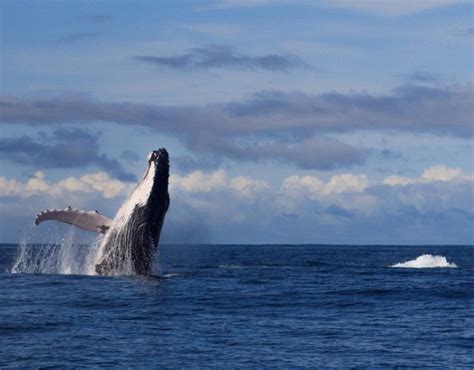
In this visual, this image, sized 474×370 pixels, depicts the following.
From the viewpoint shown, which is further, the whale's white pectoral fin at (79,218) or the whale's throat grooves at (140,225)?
the whale's white pectoral fin at (79,218)

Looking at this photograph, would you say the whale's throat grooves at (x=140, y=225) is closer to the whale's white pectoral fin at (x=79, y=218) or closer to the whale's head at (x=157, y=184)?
the whale's head at (x=157, y=184)

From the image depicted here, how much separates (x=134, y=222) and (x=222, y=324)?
245 inches

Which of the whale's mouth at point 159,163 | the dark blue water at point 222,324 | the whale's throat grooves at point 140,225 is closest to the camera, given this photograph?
the dark blue water at point 222,324

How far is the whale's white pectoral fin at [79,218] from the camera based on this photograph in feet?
90.3

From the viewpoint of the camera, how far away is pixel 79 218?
90.8ft

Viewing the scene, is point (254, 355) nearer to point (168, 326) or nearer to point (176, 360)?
point (176, 360)

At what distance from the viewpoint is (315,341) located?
62.7ft

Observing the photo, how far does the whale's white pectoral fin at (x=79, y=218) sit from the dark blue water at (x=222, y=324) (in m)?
1.65

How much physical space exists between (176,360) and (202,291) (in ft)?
37.2

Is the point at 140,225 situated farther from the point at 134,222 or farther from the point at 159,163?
the point at 159,163

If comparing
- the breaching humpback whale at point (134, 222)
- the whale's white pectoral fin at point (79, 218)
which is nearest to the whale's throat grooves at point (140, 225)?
the breaching humpback whale at point (134, 222)

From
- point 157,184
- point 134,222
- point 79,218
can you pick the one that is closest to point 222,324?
point 157,184

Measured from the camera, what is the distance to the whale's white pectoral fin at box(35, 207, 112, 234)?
1084 inches

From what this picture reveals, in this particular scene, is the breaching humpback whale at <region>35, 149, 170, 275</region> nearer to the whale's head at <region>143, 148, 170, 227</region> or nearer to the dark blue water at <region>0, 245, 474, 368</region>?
the whale's head at <region>143, 148, 170, 227</region>
